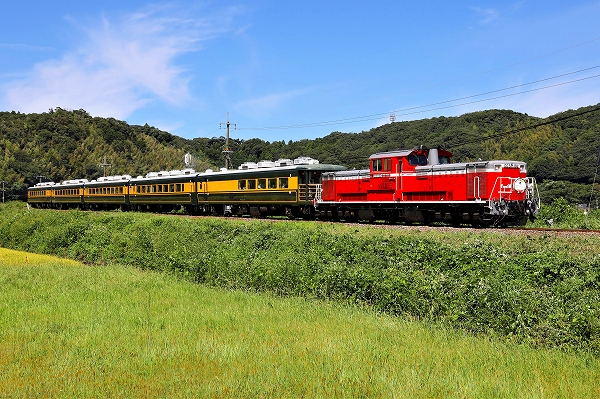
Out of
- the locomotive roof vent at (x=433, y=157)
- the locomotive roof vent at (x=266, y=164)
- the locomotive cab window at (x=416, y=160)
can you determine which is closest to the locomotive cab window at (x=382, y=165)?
the locomotive cab window at (x=416, y=160)

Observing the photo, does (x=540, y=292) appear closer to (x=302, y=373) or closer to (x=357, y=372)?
(x=357, y=372)

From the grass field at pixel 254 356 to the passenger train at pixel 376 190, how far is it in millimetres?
11878

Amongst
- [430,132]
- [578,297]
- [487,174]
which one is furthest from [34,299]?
[430,132]

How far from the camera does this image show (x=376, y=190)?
27266 mm

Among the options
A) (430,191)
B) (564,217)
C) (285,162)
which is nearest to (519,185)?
(430,191)

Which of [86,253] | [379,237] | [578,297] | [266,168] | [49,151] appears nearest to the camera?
[578,297]

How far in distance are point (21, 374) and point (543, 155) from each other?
63.7m

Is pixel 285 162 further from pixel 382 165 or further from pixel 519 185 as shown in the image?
pixel 519 185

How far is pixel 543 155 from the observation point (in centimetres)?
6169

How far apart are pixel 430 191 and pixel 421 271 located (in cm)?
1159

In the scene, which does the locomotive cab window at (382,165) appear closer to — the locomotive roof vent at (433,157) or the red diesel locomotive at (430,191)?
the red diesel locomotive at (430,191)

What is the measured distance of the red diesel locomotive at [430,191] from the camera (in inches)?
875

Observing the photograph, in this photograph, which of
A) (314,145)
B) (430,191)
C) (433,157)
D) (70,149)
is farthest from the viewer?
(70,149)

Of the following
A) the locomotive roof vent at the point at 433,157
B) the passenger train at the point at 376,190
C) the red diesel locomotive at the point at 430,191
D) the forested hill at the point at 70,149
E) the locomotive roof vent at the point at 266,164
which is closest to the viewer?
the red diesel locomotive at the point at 430,191
